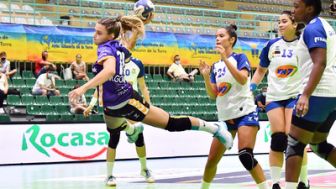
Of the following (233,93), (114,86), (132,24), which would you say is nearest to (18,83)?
(132,24)

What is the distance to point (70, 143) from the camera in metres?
16.0

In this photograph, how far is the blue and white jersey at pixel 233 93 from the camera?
755cm

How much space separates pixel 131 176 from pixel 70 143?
4.54m

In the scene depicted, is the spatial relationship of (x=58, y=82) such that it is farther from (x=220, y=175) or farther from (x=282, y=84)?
(x=282, y=84)

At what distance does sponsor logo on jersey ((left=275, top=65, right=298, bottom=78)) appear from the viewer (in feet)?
27.0

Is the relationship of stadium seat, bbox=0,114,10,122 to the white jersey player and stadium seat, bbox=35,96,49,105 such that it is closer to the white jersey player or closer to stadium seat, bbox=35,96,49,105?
stadium seat, bbox=35,96,49,105

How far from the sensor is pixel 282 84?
8.23 m

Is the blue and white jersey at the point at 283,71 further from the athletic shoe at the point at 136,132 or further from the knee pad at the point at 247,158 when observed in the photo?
the athletic shoe at the point at 136,132

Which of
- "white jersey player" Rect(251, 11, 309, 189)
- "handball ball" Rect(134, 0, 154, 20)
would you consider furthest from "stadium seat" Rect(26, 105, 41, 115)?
"white jersey player" Rect(251, 11, 309, 189)

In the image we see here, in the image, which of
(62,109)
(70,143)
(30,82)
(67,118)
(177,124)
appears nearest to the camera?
(177,124)

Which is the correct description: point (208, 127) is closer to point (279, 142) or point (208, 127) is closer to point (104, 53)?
point (279, 142)

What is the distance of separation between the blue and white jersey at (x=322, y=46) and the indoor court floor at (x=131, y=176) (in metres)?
3.52

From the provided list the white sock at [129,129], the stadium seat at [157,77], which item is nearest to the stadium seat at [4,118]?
the white sock at [129,129]

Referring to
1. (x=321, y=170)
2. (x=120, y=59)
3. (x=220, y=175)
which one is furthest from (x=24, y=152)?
(x=120, y=59)
